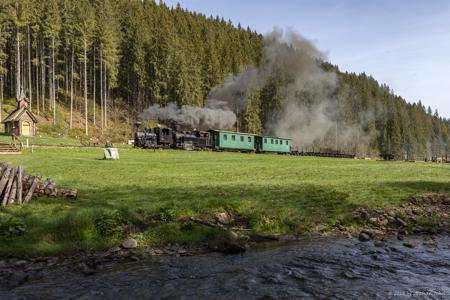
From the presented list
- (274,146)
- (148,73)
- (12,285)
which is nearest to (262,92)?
(148,73)

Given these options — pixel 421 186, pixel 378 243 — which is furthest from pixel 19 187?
pixel 421 186

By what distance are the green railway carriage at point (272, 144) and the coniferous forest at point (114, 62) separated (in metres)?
23.8

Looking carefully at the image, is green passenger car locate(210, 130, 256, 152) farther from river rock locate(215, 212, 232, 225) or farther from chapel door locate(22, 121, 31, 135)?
river rock locate(215, 212, 232, 225)

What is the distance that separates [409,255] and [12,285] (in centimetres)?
1176

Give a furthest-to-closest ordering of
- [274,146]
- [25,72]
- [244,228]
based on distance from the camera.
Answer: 1. [25,72]
2. [274,146]
3. [244,228]

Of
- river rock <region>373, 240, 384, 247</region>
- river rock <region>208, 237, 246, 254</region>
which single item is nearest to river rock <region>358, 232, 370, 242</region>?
→ river rock <region>373, 240, 384, 247</region>

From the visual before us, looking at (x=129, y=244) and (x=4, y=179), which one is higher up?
(x=4, y=179)

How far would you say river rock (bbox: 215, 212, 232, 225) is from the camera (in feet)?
48.2

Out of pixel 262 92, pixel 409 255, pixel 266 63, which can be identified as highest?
pixel 266 63

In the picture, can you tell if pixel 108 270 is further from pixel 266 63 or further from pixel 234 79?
pixel 266 63

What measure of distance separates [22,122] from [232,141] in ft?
122

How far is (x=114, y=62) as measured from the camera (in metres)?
91.2

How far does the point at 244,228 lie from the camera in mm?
14398

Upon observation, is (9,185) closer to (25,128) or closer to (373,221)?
(373,221)
